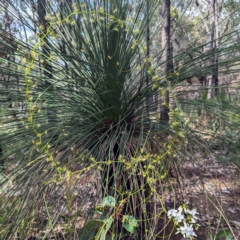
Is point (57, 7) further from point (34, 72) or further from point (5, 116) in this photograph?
point (5, 116)

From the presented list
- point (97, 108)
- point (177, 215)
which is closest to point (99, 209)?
point (177, 215)

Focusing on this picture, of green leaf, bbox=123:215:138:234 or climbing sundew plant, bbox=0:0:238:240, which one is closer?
green leaf, bbox=123:215:138:234

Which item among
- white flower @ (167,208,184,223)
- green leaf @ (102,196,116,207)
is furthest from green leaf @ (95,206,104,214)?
white flower @ (167,208,184,223)

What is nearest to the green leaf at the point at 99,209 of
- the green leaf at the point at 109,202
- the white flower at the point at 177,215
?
the green leaf at the point at 109,202

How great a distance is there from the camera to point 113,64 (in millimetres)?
1155

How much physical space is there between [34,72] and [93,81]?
0.95ft

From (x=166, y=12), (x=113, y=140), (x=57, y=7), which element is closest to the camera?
(x=113, y=140)

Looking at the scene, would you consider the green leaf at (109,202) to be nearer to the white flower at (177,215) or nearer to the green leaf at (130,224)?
the green leaf at (130,224)

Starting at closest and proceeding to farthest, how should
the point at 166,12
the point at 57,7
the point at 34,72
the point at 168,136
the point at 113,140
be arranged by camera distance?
the point at 113,140
the point at 168,136
the point at 34,72
the point at 57,7
the point at 166,12

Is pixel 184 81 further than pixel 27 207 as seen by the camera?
Yes

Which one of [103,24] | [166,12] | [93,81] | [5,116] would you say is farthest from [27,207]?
[166,12]

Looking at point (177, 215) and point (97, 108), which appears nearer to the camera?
point (177, 215)

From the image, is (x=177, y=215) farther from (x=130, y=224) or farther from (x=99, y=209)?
(x=99, y=209)

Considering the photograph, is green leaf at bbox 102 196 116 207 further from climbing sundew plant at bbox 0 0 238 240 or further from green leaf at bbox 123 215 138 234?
climbing sundew plant at bbox 0 0 238 240
